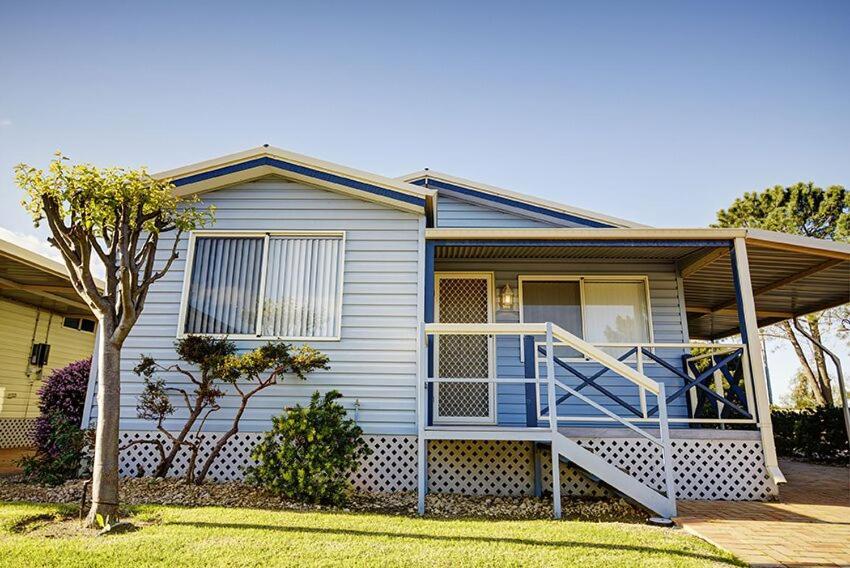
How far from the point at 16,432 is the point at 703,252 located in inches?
597

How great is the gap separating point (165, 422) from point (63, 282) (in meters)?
5.38

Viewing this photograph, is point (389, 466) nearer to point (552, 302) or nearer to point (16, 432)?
point (552, 302)

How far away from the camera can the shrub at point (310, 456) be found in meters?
5.75

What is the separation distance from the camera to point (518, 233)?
7613 mm

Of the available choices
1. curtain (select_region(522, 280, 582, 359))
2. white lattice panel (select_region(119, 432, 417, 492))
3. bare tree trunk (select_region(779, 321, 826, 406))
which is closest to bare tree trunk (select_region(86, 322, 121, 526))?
white lattice panel (select_region(119, 432, 417, 492))

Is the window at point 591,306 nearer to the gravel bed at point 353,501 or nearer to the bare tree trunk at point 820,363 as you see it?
the gravel bed at point 353,501

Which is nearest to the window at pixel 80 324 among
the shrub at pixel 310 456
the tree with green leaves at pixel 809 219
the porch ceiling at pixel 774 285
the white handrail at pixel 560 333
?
the shrub at pixel 310 456

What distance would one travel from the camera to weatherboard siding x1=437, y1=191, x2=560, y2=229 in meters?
10.6

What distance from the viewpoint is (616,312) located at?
913cm

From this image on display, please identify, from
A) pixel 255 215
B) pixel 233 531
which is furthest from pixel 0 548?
pixel 255 215

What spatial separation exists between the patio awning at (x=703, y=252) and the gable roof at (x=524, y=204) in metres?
1.56

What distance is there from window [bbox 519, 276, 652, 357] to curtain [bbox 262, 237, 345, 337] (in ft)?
11.5

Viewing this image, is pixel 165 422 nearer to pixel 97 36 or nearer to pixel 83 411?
pixel 83 411

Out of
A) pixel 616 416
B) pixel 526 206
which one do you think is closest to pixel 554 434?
pixel 616 416
